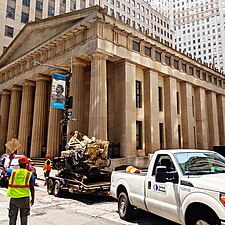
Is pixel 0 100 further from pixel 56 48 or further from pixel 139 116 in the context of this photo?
pixel 139 116

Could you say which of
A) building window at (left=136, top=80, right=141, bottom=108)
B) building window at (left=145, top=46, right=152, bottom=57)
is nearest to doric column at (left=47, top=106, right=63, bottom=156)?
building window at (left=136, top=80, right=141, bottom=108)

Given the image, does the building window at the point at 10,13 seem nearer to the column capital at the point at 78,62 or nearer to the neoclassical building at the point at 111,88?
the neoclassical building at the point at 111,88

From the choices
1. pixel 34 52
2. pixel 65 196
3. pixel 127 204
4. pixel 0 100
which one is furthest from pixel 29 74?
pixel 127 204

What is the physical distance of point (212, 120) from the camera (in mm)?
33594

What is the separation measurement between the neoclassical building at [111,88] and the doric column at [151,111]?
0.16 feet

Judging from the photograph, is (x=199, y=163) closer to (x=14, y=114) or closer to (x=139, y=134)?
(x=139, y=134)

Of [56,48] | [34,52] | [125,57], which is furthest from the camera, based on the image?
[34,52]

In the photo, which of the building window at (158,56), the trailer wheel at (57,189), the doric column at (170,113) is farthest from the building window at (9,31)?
the trailer wheel at (57,189)

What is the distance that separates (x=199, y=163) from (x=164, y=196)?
1.15m

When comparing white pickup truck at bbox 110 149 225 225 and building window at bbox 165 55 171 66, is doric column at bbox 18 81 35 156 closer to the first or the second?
building window at bbox 165 55 171 66

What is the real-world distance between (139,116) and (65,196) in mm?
13792

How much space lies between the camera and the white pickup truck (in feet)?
15.2

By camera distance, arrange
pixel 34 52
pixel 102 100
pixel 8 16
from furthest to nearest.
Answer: pixel 8 16, pixel 34 52, pixel 102 100

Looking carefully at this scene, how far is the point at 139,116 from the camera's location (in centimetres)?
2373
